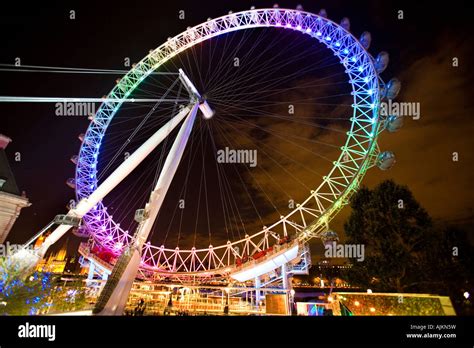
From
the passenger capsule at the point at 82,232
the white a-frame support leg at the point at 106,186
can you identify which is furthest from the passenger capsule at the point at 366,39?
the passenger capsule at the point at 82,232

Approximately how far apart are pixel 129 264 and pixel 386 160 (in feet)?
64.8

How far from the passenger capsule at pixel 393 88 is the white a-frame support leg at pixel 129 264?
1687cm

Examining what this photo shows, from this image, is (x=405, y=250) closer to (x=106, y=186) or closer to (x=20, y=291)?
(x=106, y=186)

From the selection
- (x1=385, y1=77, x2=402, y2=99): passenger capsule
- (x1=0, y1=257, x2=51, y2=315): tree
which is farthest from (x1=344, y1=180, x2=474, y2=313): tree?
(x1=0, y1=257, x2=51, y2=315): tree

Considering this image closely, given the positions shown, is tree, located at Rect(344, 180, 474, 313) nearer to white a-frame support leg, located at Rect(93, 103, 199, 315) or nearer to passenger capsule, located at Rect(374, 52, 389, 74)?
passenger capsule, located at Rect(374, 52, 389, 74)

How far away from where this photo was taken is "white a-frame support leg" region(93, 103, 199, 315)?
1272 cm

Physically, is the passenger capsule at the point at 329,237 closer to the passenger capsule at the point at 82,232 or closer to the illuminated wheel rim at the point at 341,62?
the illuminated wheel rim at the point at 341,62

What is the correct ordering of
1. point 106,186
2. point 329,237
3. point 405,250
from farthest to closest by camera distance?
point 405,250 → point 329,237 → point 106,186

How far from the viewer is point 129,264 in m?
14.2

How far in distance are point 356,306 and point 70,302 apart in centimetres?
1591

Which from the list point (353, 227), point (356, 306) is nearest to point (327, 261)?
point (353, 227)

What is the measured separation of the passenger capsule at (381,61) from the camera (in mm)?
21975

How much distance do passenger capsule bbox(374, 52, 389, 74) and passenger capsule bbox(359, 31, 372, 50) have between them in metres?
1.39

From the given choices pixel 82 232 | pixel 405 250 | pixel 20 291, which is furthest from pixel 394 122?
pixel 82 232
